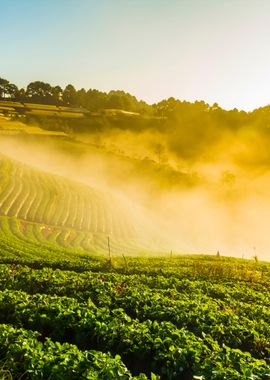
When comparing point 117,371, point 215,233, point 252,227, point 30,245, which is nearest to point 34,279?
point 117,371

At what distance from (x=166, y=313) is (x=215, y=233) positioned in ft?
381

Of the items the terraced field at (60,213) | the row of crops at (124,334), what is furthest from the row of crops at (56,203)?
the row of crops at (124,334)

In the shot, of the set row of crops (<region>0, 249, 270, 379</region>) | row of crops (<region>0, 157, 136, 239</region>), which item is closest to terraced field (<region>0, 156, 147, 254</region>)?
row of crops (<region>0, 157, 136, 239</region>)

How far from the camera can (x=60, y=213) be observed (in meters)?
95.4

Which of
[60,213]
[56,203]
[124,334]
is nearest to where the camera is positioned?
[124,334]

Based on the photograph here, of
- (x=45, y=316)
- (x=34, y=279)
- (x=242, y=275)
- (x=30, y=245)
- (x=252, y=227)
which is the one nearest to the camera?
(x=45, y=316)

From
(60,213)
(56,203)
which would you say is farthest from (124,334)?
(56,203)

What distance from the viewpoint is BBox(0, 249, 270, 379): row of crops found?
11.4 metres

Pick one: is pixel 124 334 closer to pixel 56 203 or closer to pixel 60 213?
pixel 60 213

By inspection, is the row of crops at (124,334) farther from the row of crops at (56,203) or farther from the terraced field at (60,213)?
the row of crops at (56,203)

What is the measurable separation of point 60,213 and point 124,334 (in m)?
82.8

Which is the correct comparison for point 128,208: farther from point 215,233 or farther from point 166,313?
point 166,313

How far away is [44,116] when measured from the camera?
199500 mm

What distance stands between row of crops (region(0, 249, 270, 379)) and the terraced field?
5543 centimetres
